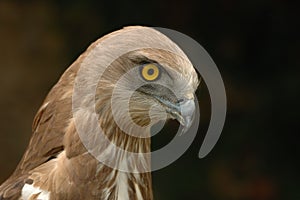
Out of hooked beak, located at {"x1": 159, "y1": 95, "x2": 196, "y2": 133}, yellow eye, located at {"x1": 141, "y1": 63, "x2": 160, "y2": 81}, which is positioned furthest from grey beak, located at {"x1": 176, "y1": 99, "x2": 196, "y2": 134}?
yellow eye, located at {"x1": 141, "y1": 63, "x2": 160, "y2": 81}

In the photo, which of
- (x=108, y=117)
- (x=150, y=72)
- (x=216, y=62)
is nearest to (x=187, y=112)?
(x=150, y=72)

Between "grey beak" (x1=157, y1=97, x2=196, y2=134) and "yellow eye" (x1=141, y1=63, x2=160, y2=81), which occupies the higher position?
"yellow eye" (x1=141, y1=63, x2=160, y2=81)

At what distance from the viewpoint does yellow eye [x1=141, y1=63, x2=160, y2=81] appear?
315 cm

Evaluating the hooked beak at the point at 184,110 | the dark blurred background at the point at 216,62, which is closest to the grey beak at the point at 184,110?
the hooked beak at the point at 184,110

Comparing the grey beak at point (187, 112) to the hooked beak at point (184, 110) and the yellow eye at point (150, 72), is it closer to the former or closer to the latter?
the hooked beak at point (184, 110)

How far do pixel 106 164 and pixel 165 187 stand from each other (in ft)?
10.9

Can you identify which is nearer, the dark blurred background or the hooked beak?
the hooked beak

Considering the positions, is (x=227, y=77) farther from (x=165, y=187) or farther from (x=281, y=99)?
(x=165, y=187)

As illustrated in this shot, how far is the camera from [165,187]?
6.64 metres

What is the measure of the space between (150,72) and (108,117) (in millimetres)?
259

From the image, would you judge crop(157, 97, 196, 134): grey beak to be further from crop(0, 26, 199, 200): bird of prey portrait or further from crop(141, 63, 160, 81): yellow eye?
crop(141, 63, 160, 81): yellow eye

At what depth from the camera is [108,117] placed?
10.8 ft

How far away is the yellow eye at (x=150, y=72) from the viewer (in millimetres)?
3145

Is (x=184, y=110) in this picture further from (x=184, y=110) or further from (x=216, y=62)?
(x=216, y=62)
